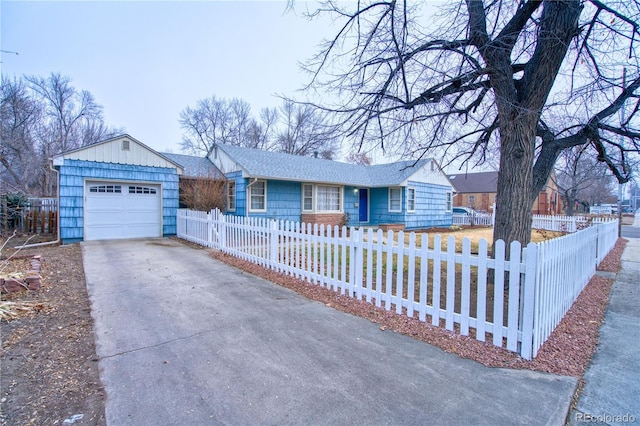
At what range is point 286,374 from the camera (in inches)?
108

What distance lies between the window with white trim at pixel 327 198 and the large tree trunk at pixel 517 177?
1082 cm

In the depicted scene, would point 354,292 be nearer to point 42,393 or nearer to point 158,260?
point 42,393

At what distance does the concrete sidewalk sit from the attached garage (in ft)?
42.4

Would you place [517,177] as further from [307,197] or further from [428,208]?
[428,208]

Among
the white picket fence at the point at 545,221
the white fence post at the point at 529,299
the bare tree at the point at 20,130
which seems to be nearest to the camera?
the white fence post at the point at 529,299

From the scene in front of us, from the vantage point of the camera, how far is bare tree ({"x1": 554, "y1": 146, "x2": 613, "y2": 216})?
8.13 meters

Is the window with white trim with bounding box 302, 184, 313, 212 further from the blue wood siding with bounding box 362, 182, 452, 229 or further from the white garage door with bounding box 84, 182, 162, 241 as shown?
the white garage door with bounding box 84, 182, 162, 241

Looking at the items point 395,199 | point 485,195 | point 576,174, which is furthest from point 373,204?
point 485,195

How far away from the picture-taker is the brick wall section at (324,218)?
583 inches

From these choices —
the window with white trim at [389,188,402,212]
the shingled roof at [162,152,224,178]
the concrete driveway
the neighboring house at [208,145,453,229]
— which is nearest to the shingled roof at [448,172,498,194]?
the neighboring house at [208,145,453,229]

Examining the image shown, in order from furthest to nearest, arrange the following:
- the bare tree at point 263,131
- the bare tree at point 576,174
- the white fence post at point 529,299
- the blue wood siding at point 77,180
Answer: the bare tree at point 263,131
the blue wood siding at point 77,180
the bare tree at point 576,174
the white fence post at point 529,299

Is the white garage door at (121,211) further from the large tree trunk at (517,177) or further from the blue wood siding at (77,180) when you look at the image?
the large tree trunk at (517,177)

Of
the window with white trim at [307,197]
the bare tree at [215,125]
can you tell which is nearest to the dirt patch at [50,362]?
the window with white trim at [307,197]

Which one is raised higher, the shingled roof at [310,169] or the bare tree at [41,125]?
the bare tree at [41,125]
